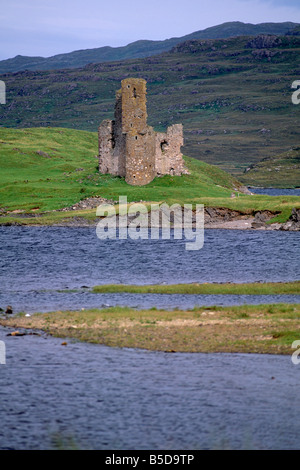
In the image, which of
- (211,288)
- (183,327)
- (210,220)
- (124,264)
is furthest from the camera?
(210,220)

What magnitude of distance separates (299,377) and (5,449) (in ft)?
33.3

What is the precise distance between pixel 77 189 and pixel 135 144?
9.01 m

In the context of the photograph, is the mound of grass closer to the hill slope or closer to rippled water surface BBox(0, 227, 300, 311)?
rippled water surface BBox(0, 227, 300, 311)

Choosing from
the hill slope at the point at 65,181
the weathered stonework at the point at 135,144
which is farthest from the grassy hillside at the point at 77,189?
the weathered stonework at the point at 135,144

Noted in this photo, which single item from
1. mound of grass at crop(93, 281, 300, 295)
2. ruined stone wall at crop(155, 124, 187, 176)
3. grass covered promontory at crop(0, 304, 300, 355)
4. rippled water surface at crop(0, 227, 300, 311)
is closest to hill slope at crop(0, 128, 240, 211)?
ruined stone wall at crop(155, 124, 187, 176)

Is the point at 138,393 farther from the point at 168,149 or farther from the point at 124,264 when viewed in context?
the point at 168,149

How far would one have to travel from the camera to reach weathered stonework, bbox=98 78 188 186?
8444cm

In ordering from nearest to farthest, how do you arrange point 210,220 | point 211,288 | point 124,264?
point 211,288 → point 124,264 → point 210,220

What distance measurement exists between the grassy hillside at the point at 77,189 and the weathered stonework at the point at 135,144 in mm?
1468

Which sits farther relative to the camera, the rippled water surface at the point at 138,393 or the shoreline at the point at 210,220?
the shoreline at the point at 210,220

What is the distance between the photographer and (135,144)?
84.6 metres

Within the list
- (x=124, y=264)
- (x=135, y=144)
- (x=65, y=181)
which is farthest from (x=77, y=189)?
(x=124, y=264)

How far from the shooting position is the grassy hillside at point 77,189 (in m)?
79.1

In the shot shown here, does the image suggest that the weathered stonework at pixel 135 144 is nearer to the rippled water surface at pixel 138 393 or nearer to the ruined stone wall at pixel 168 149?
the ruined stone wall at pixel 168 149
